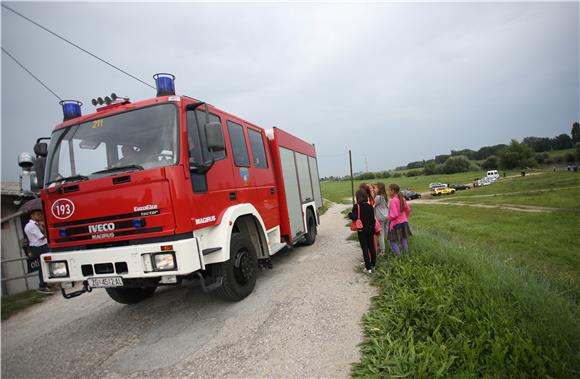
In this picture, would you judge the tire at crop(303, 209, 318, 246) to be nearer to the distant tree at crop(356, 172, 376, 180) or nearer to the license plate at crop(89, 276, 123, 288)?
the license plate at crop(89, 276, 123, 288)

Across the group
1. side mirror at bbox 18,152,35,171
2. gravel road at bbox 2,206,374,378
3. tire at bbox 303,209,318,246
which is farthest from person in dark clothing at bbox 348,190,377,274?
Result: side mirror at bbox 18,152,35,171

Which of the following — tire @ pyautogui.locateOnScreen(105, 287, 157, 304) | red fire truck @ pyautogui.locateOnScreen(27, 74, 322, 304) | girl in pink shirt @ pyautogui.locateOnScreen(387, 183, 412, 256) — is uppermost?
red fire truck @ pyautogui.locateOnScreen(27, 74, 322, 304)

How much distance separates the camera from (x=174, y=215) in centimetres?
321

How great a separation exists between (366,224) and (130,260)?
145 inches

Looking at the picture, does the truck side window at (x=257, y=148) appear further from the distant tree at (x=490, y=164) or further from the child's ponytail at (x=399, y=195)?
the distant tree at (x=490, y=164)

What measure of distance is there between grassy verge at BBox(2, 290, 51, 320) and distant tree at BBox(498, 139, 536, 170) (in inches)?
3516

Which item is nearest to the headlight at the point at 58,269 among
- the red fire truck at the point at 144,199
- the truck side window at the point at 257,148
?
the red fire truck at the point at 144,199

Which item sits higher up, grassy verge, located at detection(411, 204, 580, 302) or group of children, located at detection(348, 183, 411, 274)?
group of children, located at detection(348, 183, 411, 274)

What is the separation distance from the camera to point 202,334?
357 cm

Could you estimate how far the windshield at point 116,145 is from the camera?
11.2 feet

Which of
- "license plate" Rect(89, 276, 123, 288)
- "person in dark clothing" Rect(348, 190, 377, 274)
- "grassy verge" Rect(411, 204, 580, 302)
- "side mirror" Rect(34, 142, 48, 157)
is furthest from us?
"grassy verge" Rect(411, 204, 580, 302)

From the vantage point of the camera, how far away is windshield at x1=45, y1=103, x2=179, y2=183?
3.41 m

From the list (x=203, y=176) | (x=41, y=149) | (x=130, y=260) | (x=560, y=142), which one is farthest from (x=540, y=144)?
(x=41, y=149)

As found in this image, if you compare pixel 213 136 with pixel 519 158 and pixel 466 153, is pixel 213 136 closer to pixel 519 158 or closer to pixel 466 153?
pixel 519 158
